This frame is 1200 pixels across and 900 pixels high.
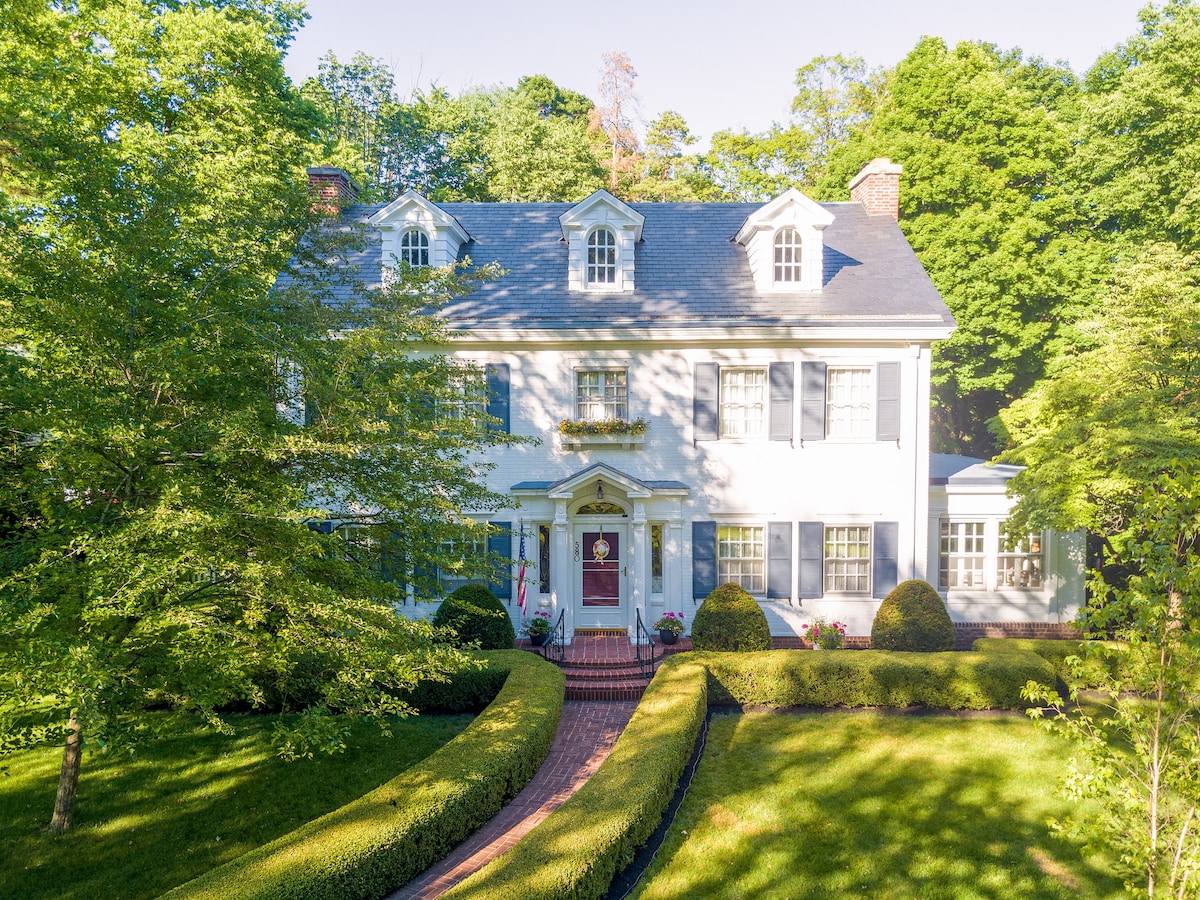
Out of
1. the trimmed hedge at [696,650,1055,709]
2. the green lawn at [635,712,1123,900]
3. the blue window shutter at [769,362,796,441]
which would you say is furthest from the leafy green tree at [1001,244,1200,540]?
the green lawn at [635,712,1123,900]

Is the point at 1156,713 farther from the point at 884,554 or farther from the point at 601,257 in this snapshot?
the point at 601,257

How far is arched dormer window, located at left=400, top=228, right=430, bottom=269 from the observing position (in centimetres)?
1597

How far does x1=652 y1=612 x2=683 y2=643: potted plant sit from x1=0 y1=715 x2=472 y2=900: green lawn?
5125 millimetres

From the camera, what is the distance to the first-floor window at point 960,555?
16.1m

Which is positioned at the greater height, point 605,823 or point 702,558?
point 702,558

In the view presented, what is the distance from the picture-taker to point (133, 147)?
13391 mm

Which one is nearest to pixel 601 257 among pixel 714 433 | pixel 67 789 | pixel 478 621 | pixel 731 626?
pixel 714 433

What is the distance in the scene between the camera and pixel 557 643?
1436cm

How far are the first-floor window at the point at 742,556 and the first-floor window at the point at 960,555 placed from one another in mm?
4642

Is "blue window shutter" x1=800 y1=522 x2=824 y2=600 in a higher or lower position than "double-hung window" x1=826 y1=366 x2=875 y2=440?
lower

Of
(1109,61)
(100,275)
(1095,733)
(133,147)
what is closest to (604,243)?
(133,147)

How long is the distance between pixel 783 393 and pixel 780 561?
12.4ft

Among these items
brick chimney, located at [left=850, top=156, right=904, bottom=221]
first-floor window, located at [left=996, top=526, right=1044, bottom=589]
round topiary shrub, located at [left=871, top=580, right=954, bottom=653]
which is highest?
brick chimney, located at [left=850, top=156, right=904, bottom=221]

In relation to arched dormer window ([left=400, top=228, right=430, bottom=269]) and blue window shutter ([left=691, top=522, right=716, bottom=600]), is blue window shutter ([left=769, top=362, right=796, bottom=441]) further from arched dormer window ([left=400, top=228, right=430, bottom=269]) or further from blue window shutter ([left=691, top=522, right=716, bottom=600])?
arched dormer window ([left=400, top=228, right=430, bottom=269])
